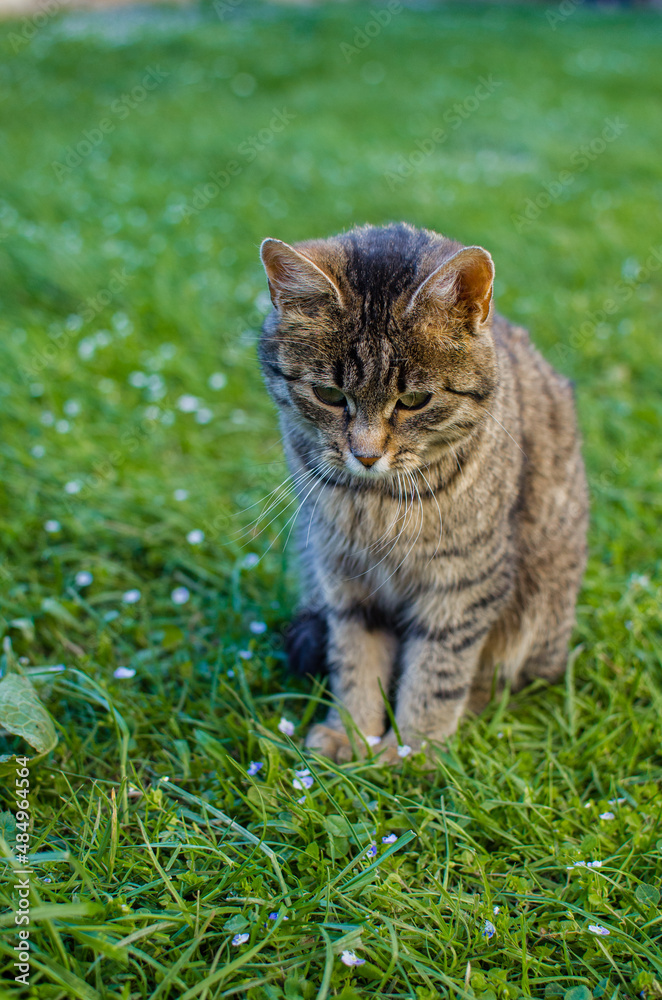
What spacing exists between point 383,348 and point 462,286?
253 millimetres

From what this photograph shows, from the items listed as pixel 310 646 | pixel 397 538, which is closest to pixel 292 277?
pixel 397 538

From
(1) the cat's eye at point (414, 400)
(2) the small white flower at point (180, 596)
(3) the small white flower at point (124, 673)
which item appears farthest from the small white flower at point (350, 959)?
(2) the small white flower at point (180, 596)

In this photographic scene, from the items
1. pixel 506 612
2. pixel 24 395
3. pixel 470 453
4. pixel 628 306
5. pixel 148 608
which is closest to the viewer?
pixel 470 453

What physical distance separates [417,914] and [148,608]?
4.89ft

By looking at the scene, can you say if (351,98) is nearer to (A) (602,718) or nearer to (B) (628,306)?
(B) (628,306)

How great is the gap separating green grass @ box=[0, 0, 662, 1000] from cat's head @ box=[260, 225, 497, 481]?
0.87 m

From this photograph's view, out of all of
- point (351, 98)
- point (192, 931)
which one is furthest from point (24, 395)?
point (351, 98)

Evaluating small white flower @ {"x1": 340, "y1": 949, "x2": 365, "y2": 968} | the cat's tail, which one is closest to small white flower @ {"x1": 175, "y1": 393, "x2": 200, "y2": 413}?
the cat's tail

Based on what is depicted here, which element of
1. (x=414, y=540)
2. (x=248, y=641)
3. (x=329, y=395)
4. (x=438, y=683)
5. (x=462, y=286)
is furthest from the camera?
(x=248, y=641)

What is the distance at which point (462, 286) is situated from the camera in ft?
6.14

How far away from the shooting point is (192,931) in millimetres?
1639

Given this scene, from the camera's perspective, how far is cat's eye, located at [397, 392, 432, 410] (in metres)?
1.92

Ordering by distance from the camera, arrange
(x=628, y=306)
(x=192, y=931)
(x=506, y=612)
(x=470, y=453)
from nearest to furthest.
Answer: (x=192, y=931)
(x=470, y=453)
(x=506, y=612)
(x=628, y=306)

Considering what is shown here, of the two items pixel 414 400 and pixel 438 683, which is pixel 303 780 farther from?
pixel 414 400
